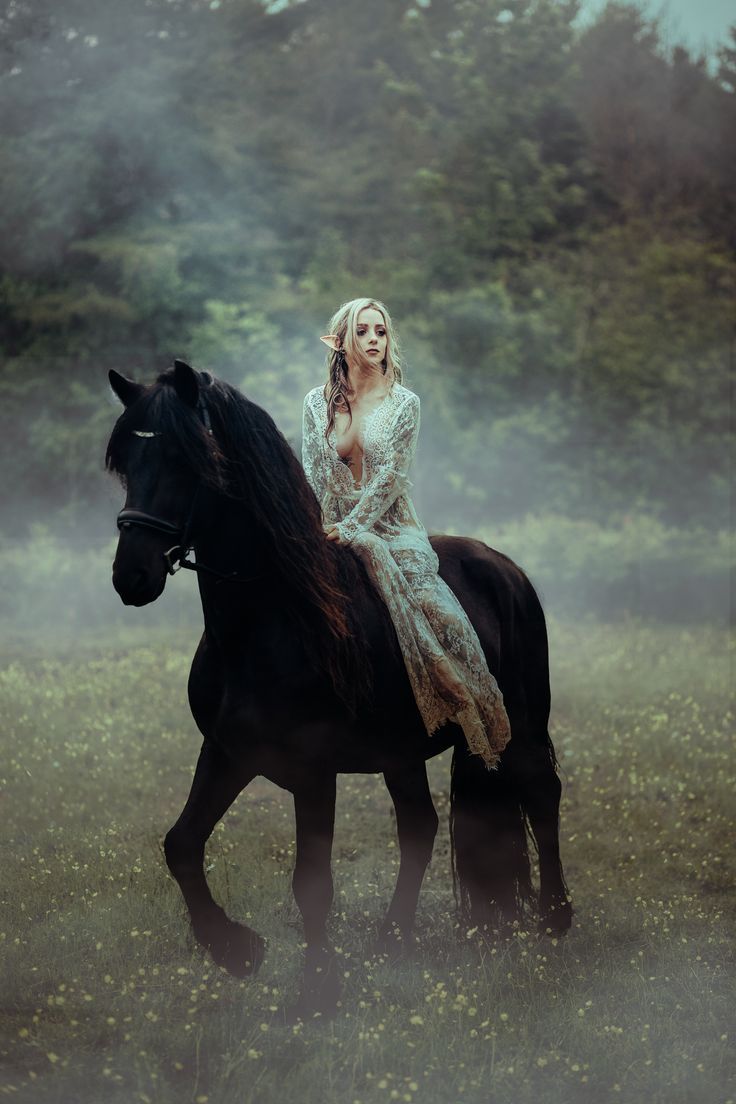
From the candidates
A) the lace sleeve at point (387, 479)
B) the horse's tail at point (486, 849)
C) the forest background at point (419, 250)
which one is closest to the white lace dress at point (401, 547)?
the lace sleeve at point (387, 479)

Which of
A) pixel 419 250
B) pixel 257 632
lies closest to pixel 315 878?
pixel 257 632

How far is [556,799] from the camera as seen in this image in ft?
19.4

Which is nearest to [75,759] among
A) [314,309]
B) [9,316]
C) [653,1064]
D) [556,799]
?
[556,799]

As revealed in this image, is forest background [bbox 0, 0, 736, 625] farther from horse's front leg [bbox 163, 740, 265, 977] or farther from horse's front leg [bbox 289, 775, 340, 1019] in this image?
horse's front leg [bbox 289, 775, 340, 1019]

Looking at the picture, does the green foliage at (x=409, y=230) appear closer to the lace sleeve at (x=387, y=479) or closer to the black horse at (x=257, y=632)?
the lace sleeve at (x=387, y=479)

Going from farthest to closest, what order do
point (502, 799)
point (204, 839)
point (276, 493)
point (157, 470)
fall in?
point (502, 799)
point (204, 839)
point (276, 493)
point (157, 470)

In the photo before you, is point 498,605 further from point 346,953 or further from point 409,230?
point 409,230

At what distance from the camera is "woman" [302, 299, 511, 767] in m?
4.98

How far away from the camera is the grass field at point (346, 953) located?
165 inches

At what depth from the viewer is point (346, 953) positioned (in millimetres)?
5316

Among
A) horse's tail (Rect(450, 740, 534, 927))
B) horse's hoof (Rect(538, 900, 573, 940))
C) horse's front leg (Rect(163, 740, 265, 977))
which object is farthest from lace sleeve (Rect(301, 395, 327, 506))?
horse's hoof (Rect(538, 900, 573, 940))

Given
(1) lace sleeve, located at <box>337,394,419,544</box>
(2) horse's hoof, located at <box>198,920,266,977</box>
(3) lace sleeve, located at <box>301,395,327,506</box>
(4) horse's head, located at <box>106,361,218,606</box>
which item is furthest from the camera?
(3) lace sleeve, located at <box>301,395,327,506</box>

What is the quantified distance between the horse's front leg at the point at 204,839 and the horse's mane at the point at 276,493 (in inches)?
21.3

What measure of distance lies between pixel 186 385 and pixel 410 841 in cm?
242
